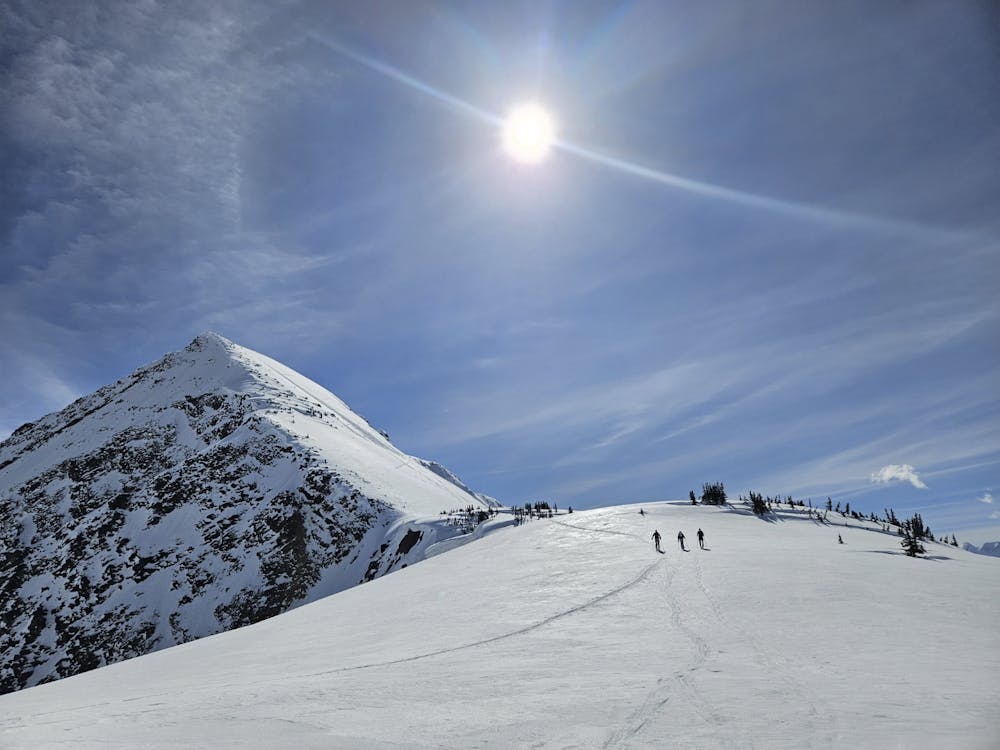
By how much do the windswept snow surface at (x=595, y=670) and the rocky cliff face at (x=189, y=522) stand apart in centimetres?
4869

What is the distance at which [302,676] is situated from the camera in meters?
13.2

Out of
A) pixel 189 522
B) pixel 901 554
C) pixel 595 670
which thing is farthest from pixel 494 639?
pixel 189 522

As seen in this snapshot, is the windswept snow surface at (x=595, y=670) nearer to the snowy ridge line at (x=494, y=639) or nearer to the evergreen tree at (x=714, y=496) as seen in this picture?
the snowy ridge line at (x=494, y=639)

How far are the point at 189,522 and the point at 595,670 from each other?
3788 inches

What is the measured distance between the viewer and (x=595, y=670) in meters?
11.8

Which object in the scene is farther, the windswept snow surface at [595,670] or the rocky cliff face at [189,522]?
the rocky cliff face at [189,522]

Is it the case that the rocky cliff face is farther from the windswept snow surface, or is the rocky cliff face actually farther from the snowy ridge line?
the snowy ridge line

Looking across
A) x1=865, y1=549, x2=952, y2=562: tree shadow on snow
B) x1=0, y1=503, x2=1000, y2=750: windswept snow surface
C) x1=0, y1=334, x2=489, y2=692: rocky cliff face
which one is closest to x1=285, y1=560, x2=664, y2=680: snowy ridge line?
x1=0, y1=503, x2=1000, y2=750: windswept snow surface

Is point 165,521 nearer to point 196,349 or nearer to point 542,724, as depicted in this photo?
point 196,349

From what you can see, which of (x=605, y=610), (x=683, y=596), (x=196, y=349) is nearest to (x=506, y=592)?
(x=605, y=610)

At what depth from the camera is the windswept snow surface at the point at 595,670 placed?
8.41 m

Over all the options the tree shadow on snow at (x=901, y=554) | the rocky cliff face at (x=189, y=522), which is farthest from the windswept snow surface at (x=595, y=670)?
the rocky cliff face at (x=189, y=522)

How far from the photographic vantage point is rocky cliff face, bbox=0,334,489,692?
7344 centimetres

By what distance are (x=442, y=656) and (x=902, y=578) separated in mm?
20244
